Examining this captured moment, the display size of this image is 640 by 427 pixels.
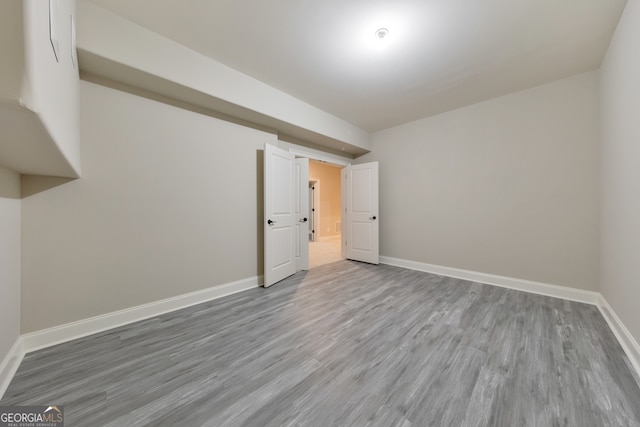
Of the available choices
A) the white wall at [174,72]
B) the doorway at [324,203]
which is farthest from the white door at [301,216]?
the doorway at [324,203]

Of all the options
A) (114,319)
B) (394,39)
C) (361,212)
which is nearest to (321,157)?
(361,212)

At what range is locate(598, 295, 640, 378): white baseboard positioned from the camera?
1.57 meters

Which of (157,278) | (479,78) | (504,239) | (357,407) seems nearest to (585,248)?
(504,239)

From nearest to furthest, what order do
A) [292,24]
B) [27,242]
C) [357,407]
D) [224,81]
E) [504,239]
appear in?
[357,407] < [27,242] < [292,24] < [224,81] < [504,239]

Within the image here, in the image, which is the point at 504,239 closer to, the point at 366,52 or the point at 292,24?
the point at 366,52

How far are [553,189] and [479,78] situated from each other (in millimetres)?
1765

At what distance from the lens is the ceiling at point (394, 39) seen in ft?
5.97

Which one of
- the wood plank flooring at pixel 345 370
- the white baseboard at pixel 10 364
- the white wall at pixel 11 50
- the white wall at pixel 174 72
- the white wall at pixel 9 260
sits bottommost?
the wood plank flooring at pixel 345 370

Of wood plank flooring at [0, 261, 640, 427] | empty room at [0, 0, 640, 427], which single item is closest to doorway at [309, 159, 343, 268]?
empty room at [0, 0, 640, 427]

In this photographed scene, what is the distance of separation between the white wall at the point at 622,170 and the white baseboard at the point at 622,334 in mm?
56

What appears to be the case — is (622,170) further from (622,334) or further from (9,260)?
(9,260)

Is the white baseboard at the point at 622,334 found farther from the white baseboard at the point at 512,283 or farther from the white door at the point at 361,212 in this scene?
the white door at the point at 361,212

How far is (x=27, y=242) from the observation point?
1784 mm

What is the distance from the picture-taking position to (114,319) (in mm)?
2107
